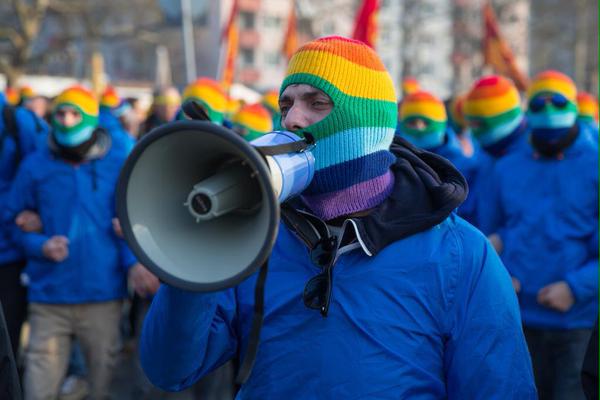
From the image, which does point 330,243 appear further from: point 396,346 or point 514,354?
point 514,354

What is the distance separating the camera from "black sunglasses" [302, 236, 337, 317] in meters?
2.06

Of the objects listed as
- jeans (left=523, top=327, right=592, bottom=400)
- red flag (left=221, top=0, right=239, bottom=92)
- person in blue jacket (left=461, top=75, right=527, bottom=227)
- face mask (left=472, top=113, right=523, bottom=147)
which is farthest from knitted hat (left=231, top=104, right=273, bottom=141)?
red flag (left=221, top=0, right=239, bottom=92)

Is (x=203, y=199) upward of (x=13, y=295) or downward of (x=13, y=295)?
upward

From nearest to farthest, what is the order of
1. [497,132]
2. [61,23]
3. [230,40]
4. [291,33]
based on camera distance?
[497,132]
[230,40]
[291,33]
[61,23]

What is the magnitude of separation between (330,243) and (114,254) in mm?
3148

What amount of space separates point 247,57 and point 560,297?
62549mm

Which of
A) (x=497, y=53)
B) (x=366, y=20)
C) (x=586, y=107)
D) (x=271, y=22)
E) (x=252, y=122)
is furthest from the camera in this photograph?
(x=271, y=22)

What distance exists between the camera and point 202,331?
199 cm

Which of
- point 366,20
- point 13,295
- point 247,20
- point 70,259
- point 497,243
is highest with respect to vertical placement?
point 366,20

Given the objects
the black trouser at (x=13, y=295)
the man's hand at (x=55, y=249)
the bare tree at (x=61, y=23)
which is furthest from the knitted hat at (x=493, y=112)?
the bare tree at (x=61, y=23)

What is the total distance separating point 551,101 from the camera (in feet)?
15.4

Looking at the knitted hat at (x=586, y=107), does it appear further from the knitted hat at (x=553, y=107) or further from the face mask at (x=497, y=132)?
the knitted hat at (x=553, y=107)

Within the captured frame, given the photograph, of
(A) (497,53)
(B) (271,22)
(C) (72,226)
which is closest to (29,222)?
(C) (72,226)

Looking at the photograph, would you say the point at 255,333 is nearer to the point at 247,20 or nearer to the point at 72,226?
the point at 72,226
